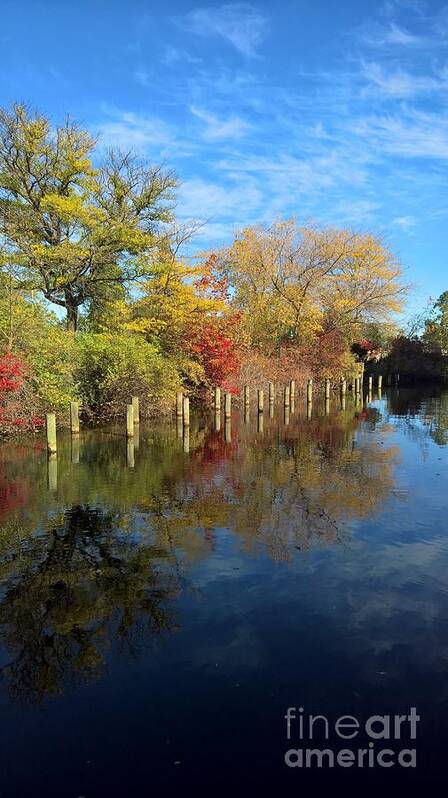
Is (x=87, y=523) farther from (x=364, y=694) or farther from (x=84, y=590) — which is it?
(x=364, y=694)

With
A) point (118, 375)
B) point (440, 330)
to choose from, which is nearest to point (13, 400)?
point (118, 375)

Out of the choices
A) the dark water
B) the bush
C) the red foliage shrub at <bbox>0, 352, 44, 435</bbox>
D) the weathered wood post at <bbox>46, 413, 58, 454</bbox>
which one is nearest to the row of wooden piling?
the weathered wood post at <bbox>46, 413, 58, 454</bbox>

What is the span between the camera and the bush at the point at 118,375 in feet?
69.1

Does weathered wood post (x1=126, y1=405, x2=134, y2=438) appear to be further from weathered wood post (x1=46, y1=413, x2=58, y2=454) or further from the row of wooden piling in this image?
weathered wood post (x1=46, y1=413, x2=58, y2=454)

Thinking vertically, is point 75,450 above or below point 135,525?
above

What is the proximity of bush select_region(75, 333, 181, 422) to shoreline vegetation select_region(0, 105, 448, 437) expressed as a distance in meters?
0.06

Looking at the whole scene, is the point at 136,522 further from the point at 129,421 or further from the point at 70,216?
the point at 70,216

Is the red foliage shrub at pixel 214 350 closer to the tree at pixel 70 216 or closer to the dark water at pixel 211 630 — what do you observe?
the tree at pixel 70 216

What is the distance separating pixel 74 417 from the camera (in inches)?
700

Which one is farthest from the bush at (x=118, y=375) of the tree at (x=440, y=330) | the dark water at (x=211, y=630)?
the tree at (x=440, y=330)

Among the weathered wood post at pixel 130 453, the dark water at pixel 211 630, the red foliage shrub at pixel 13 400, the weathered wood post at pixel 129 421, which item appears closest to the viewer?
the dark water at pixel 211 630

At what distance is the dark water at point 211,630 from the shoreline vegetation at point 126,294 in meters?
7.90

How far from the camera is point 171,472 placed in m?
13.4

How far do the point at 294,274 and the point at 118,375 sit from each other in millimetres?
21226
